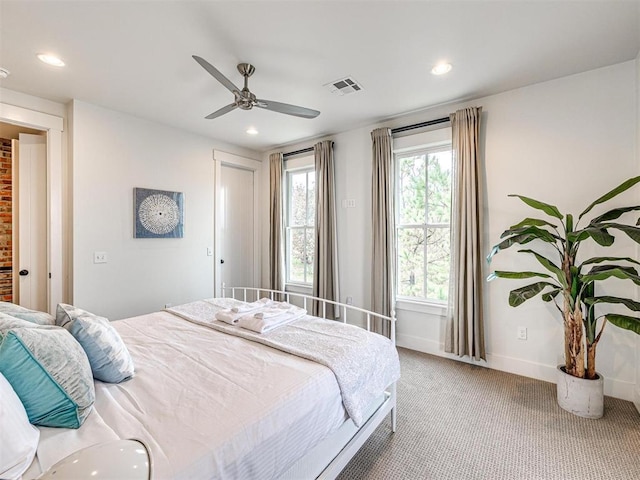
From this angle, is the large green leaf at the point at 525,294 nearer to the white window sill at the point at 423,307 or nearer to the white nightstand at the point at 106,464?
the white window sill at the point at 423,307

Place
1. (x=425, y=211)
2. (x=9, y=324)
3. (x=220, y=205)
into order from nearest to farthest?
(x=9, y=324) < (x=425, y=211) < (x=220, y=205)

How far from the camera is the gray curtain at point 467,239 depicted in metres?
2.95

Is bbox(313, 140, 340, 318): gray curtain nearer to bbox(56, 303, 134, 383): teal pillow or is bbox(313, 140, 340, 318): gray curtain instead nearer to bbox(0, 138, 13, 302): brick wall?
bbox(56, 303, 134, 383): teal pillow

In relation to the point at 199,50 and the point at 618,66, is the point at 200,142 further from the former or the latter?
the point at 618,66

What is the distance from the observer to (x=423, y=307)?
134 inches

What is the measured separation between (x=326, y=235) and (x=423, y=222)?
4.16ft

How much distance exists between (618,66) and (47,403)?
13.7 feet

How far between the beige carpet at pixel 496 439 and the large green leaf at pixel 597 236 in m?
1.29

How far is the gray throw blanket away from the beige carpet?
0.41 metres

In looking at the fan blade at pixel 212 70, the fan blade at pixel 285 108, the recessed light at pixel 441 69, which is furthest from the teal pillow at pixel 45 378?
the recessed light at pixel 441 69

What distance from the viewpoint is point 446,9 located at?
1.83 m

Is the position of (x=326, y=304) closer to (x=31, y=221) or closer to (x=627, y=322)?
(x=627, y=322)

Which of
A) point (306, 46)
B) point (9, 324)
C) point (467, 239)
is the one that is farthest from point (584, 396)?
point (9, 324)

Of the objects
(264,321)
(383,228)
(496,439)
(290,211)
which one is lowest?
(496,439)
